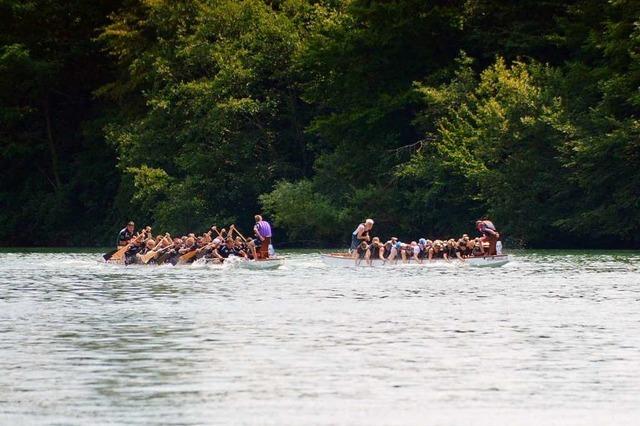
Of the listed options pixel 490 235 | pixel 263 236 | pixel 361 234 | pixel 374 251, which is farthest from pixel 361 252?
pixel 490 235

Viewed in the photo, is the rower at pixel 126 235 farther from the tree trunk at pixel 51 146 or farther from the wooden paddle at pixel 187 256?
the tree trunk at pixel 51 146

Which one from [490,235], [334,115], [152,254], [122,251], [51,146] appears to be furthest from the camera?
[51,146]

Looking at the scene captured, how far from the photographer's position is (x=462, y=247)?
2115 inches

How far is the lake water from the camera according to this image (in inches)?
778

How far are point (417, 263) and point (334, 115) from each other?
66.4 ft

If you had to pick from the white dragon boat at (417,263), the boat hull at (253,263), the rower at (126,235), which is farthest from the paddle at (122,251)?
the white dragon boat at (417,263)

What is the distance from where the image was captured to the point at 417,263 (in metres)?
54.0

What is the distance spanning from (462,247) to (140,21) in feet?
114

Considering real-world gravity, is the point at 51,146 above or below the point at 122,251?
above

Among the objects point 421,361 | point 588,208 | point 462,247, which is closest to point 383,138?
point 588,208

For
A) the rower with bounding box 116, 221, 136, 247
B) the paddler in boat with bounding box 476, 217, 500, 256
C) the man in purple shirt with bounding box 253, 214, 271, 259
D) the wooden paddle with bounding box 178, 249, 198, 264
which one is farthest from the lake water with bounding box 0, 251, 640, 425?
the rower with bounding box 116, 221, 136, 247

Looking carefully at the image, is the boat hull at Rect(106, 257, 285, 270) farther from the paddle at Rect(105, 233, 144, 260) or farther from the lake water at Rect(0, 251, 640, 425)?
the lake water at Rect(0, 251, 640, 425)

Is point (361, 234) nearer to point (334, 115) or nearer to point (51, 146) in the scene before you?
point (334, 115)

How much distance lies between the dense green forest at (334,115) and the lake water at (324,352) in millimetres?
20803
